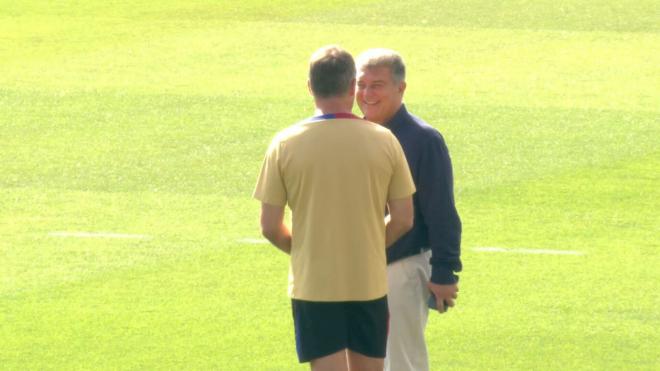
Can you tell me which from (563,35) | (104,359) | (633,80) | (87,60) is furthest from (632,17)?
(104,359)

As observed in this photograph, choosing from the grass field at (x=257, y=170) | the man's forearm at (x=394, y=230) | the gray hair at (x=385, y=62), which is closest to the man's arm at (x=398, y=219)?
the man's forearm at (x=394, y=230)

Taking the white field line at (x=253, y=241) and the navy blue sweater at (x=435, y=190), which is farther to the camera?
the white field line at (x=253, y=241)

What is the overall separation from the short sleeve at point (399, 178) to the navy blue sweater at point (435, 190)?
514 millimetres

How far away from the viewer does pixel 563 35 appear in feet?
83.3

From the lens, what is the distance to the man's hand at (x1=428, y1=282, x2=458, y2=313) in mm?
7875

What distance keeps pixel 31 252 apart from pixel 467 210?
3.71 metres

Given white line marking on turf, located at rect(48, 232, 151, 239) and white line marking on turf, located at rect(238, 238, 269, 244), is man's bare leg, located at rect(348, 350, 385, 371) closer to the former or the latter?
white line marking on turf, located at rect(238, 238, 269, 244)

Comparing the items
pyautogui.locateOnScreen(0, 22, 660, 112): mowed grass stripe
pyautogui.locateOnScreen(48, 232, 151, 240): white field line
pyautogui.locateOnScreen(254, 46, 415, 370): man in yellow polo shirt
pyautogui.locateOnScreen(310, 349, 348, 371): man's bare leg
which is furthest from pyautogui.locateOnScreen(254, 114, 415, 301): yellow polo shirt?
pyautogui.locateOnScreen(0, 22, 660, 112): mowed grass stripe

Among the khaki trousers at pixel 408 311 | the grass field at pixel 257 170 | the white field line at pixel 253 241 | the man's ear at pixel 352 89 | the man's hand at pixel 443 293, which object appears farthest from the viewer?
the white field line at pixel 253 241

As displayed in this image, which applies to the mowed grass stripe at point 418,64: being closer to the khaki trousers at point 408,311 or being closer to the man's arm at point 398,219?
the khaki trousers at point 408,311

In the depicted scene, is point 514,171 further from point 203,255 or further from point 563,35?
point 563,35

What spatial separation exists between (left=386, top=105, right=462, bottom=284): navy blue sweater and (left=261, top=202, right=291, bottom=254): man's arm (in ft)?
2.55

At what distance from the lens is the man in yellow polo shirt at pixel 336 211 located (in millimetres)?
7070

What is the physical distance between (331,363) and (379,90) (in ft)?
4.26
